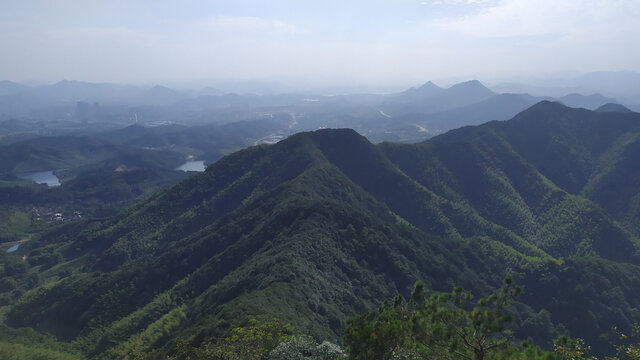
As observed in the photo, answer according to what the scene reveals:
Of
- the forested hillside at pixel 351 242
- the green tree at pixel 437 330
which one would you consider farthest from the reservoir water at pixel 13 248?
the green tree at pixel 437 330

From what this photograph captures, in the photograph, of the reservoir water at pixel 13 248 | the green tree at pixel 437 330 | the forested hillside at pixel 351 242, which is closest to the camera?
the green tree at pixel 437 330

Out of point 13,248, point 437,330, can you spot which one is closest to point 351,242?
point 437,330

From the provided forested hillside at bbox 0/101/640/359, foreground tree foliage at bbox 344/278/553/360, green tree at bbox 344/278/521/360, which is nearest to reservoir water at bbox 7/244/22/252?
forested hillside at bbox 0/101/640/359

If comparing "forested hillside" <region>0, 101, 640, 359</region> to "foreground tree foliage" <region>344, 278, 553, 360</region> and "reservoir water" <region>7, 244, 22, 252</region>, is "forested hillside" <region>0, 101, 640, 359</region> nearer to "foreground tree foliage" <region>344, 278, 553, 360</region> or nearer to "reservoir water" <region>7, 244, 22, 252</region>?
"reservoir water" <region>7, 244, 22, 252</region>

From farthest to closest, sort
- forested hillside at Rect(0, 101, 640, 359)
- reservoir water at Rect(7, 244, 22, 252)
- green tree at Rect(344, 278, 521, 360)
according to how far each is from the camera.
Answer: reservoir water at Rect(7, 244, 22, 252) → forested hillside at Rect(0, 101, 640, 359) → green tree at Rect(344, 278, 521, 360)

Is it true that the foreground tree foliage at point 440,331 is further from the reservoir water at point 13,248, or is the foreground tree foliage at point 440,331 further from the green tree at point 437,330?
the reservoir water at point 13,248

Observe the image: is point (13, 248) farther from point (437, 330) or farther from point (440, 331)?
point (440, 331)
